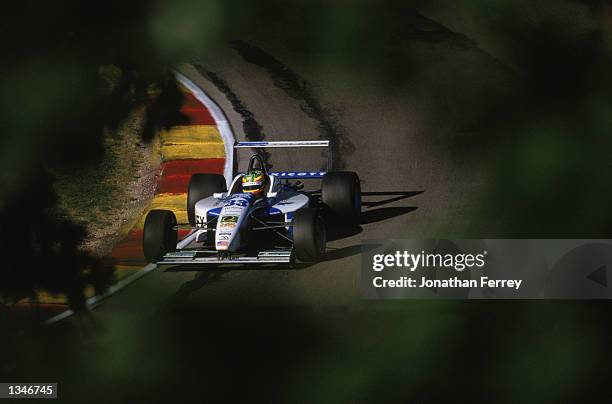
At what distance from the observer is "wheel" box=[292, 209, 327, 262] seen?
9750mm

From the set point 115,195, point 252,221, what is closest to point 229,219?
point 252,221

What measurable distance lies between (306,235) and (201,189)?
2029 mm

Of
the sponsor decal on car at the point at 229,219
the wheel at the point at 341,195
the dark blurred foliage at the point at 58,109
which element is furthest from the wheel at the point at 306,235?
the dark blurred foliage at the point at 58,109

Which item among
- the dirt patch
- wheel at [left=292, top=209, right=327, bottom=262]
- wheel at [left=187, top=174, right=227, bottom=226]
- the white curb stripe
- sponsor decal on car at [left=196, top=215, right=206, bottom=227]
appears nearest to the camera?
wheel at [left=292, top=209, right=327, bottom=262]

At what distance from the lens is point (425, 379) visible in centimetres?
488

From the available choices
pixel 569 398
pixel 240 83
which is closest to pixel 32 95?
pixel 569 398

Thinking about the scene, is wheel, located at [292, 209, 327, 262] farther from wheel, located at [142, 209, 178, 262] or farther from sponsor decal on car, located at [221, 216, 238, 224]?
wheel, located at [142, 209, 178, 262]

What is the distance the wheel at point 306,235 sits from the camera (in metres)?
9.75

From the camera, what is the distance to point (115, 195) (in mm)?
12938

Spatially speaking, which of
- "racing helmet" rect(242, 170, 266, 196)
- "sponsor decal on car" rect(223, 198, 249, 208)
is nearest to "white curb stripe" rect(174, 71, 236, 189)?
"racing helmet" rect(242, 170, 266, 196)

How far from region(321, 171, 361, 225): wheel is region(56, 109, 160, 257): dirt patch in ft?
6.57

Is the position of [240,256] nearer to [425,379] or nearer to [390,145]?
[390,145]

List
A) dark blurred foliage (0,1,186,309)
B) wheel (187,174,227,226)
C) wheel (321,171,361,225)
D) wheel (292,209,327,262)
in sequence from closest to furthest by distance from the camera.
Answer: dark blurred foliage (0,1,186,309)
wheel (292,209,327,262)
wheel (321,171,361,225)
wheel (187,174,227,226)

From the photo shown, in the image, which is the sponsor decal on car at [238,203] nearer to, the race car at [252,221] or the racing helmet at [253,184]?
the race car at [252,221]
